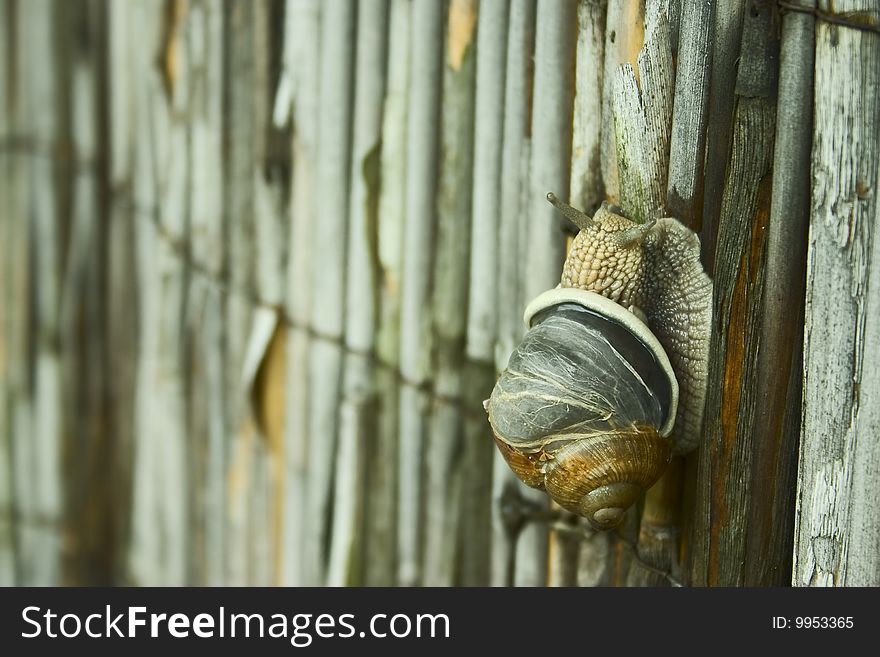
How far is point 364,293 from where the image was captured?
1456mm

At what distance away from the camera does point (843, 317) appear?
1008 millimetres

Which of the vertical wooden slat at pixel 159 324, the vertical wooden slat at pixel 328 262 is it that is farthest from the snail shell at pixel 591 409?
the vertical wooden slat at pixel 159 324

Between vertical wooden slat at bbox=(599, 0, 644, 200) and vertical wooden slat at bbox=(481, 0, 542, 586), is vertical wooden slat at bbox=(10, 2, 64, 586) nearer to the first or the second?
vertical wooden slat at bbox=(481, 0, 542, 586)

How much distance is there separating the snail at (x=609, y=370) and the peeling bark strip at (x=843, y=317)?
0.12 meters

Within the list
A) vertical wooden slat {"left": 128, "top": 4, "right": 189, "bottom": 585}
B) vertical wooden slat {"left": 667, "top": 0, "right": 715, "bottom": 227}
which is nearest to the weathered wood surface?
vertical wooden slat {"left": 667, "top": 0, "right": 715, "bottom": 227}

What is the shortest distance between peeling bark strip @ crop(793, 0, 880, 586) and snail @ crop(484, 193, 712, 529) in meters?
0.12

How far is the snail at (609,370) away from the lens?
101cm

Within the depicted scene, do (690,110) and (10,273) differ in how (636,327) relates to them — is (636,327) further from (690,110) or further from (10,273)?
(10,273)

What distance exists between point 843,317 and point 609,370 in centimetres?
24

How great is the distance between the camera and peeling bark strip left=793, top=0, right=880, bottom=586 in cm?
98

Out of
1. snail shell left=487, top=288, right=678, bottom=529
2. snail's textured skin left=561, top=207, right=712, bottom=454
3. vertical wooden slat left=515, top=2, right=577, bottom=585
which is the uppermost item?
vertical wooden slat left=515, top=2, right=577, bottom=585

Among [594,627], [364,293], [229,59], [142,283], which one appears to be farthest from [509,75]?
[142,283]

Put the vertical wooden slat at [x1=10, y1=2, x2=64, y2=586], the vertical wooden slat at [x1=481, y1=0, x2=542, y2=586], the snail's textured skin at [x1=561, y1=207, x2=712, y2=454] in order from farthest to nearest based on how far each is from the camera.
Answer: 1. the vertical wooden slat at [x1=10, y1=2, x2=64, y2=586]
2. the vertical wooden slat at [x1=481, y1=0, x2=542, y2=586]
3. the snail's textured skin at [x1=561, y1=207, x2=712, y2=454]

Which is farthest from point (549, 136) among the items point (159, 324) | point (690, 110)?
point (159, 324)
